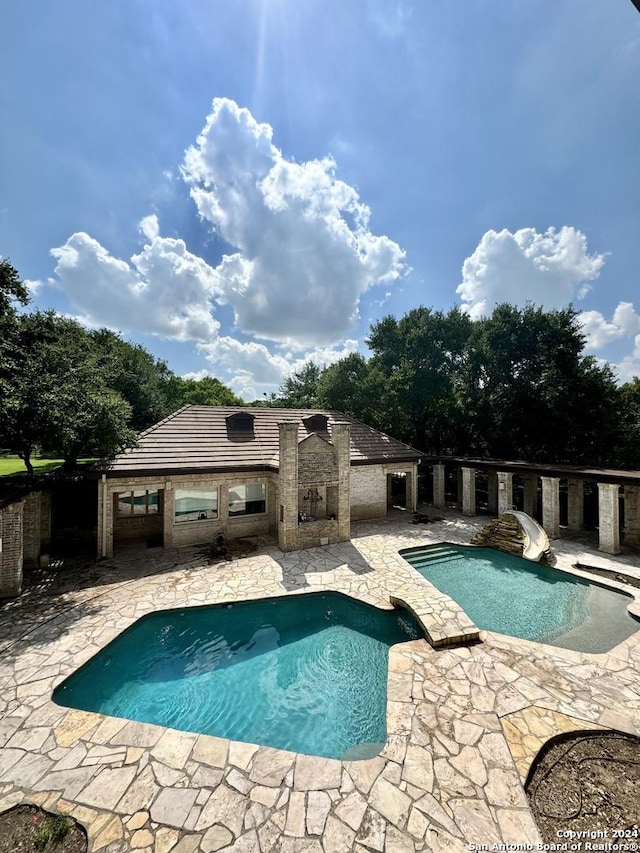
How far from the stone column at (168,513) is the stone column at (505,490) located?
15.4m

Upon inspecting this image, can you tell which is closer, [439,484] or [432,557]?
[432,557]

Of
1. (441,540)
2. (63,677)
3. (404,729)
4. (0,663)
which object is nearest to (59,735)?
(63,677)

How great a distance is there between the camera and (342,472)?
13406 mm

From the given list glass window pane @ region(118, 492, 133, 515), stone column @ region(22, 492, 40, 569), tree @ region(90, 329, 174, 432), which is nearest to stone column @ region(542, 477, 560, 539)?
glass window pane @ region(118, 492, 133, 515)

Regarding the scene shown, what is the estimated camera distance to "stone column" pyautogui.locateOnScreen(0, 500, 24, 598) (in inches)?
339

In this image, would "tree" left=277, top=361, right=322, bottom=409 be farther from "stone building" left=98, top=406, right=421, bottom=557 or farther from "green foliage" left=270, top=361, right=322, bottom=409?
"stone building" left=98, top=406, right=421, bottom=557

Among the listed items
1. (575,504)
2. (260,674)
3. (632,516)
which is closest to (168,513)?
(260,674)

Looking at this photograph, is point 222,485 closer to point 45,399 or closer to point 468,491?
point 45,399

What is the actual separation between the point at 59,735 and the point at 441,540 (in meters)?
12.8

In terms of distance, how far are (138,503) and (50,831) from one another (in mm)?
11447

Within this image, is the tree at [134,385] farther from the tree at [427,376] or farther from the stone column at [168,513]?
the tree at [427,376]

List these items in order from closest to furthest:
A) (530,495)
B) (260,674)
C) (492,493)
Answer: (260,674)
(530,495)
(492,493)

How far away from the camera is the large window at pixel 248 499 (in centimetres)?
1395


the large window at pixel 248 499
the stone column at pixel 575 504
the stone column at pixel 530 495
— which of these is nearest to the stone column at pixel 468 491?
the stone column at pixel 530 495
